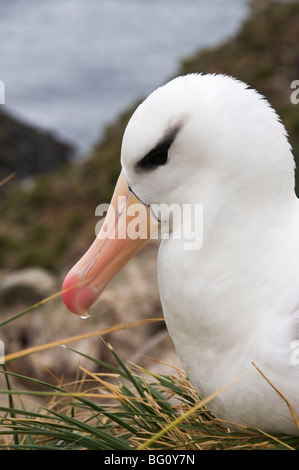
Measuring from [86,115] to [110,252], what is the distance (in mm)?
36552

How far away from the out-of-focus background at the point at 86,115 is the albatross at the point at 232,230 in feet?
2.38

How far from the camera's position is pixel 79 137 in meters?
33.6

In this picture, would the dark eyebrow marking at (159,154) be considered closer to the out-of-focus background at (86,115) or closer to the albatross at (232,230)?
the albatross at (232,230)

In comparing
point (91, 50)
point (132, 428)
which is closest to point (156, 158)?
point (132, 428)

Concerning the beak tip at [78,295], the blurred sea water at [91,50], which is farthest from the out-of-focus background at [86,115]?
the beak tip at [78,295]

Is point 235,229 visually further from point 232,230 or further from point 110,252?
point 110,252

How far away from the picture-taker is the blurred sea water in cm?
3928

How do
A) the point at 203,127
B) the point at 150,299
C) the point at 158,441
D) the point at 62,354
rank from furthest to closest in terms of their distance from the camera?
the point at 62,354
the point at 150,299
the point at 158,441
the point at 203,127

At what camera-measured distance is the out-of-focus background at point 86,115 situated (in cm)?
754

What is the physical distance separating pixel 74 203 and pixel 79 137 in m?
18.1

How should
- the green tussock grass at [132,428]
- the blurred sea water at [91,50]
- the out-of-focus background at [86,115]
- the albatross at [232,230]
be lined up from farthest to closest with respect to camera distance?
the blurred sea water at [91,50] → the out-of-focus background at [86,115] → the green tussock grass at [132,428] → the albatross at [232,230]

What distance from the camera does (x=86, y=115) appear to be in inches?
1506

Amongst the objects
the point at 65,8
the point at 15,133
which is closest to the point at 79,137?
the point at 15,133
